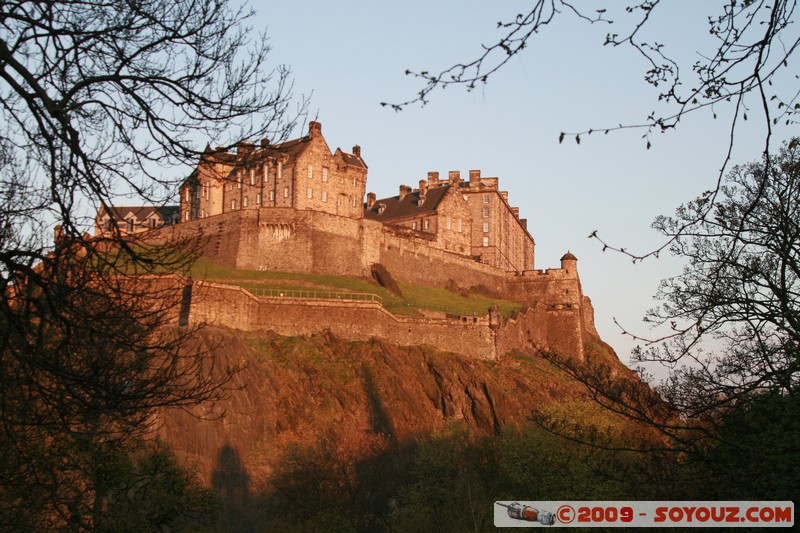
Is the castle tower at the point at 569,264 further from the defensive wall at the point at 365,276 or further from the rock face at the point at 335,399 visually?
the rock face at the point at 335,399

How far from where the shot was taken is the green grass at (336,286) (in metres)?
61.6

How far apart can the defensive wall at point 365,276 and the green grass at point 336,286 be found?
1.17 m

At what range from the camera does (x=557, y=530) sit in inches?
1023

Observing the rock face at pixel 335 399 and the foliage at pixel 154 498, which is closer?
the foliage at pixel 154 498

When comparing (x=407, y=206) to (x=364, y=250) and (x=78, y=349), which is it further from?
(x=78, y=349)

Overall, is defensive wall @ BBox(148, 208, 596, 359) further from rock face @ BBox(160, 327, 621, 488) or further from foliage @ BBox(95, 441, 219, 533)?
foliage @ BBox(95, 441, 219, 533)

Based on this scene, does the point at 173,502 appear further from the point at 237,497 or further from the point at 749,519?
the point at 237,497

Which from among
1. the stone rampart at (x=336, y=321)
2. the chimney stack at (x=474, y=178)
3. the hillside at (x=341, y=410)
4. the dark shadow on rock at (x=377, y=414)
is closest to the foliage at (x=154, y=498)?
the hillside at (x=341, y=410)

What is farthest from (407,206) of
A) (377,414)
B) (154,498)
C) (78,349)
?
(78,349)

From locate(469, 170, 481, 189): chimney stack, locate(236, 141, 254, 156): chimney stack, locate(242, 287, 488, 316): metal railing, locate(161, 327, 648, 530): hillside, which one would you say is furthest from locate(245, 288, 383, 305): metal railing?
locate(236, 141, 254, 156): chimney stack

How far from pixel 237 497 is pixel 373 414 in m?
10.4

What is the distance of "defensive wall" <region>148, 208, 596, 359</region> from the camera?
5706 cm

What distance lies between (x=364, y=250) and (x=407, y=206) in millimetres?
20092

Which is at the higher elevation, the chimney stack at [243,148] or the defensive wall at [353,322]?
the defensive wall at [353,322]
